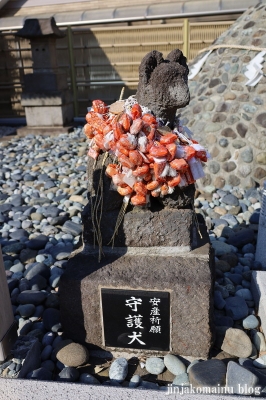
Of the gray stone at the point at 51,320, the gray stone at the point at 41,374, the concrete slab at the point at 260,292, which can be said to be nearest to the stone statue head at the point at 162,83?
the concrete slab at the point at 260,292

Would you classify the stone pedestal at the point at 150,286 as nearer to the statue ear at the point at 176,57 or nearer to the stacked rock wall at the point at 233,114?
the statue ear at the point at 176,57

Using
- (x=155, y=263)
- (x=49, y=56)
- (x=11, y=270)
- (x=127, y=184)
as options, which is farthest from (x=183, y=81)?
(x=49, y=56)

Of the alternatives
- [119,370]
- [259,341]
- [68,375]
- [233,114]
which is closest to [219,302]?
[259,341]

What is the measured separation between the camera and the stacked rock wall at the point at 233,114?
3.94 m

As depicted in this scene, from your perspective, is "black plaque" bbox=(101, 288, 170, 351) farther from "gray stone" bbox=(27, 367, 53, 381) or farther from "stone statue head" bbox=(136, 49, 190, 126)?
"stone statue head" bbox=(136, 49, 190, 126)

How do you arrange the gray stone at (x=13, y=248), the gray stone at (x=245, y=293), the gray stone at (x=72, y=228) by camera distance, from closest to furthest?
the gray stone at (x=245, y=293)
the gray stone at (x=13, y=248)
the gray stone at (x=72, y=228)

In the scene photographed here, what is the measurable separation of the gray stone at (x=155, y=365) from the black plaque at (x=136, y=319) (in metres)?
0.06

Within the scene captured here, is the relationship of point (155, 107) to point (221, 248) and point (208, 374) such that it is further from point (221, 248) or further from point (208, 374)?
point (221, 248)

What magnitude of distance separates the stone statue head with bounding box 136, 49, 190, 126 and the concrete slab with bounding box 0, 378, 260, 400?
1369mm

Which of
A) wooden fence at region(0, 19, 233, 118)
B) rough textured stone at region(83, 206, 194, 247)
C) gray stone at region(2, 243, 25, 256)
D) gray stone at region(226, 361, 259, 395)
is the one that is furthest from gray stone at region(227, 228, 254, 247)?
wooden fence at region(0, 19, 233, 118)

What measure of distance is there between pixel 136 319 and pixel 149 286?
0.22m

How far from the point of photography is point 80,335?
200cm

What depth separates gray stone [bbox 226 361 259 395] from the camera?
5.38 feet

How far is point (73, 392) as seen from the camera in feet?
5.32
